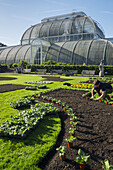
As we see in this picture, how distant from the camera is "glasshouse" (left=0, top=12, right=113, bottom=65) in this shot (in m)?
31.1

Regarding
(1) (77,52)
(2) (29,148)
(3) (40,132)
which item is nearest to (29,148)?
(2) (29,148)

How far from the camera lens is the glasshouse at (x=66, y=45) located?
1223 inches

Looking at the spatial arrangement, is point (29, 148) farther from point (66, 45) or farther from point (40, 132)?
point (66, 45)

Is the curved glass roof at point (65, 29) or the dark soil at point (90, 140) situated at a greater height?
the curved glass roof at point (65, 29)

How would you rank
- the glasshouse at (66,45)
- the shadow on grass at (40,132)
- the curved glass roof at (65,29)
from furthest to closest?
1. the curved glass roof at (65,29)
2. the glasshouse at (66,45)
3. the shadow on grass at (40,132)

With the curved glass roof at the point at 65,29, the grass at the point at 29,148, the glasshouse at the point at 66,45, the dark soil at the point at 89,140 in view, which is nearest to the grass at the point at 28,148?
the grass at the point at 29,148

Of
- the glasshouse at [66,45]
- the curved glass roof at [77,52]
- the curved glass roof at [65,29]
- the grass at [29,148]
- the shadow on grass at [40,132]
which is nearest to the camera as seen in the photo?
the grass at [29,148]

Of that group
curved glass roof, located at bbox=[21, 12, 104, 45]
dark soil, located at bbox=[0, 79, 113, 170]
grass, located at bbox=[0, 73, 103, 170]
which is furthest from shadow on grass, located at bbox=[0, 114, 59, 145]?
curved glass roof, located at bbox=[21, 12, 104, 45]

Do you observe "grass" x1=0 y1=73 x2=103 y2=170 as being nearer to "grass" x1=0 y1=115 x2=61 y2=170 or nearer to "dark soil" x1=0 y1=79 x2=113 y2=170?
"grass" x1=0 y1=115 x2=61 y2=170

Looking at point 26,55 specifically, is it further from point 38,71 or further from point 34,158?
point 34,158

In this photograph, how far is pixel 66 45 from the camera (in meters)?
36.1

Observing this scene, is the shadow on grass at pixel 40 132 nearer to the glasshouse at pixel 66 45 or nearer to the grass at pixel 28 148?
the grass at pixel 28 148

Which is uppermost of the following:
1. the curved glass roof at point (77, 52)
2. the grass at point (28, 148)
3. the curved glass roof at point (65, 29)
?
the curved glass roof at point (65, 29)

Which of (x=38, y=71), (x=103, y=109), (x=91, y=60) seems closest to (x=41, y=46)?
(x=38, y=71)
